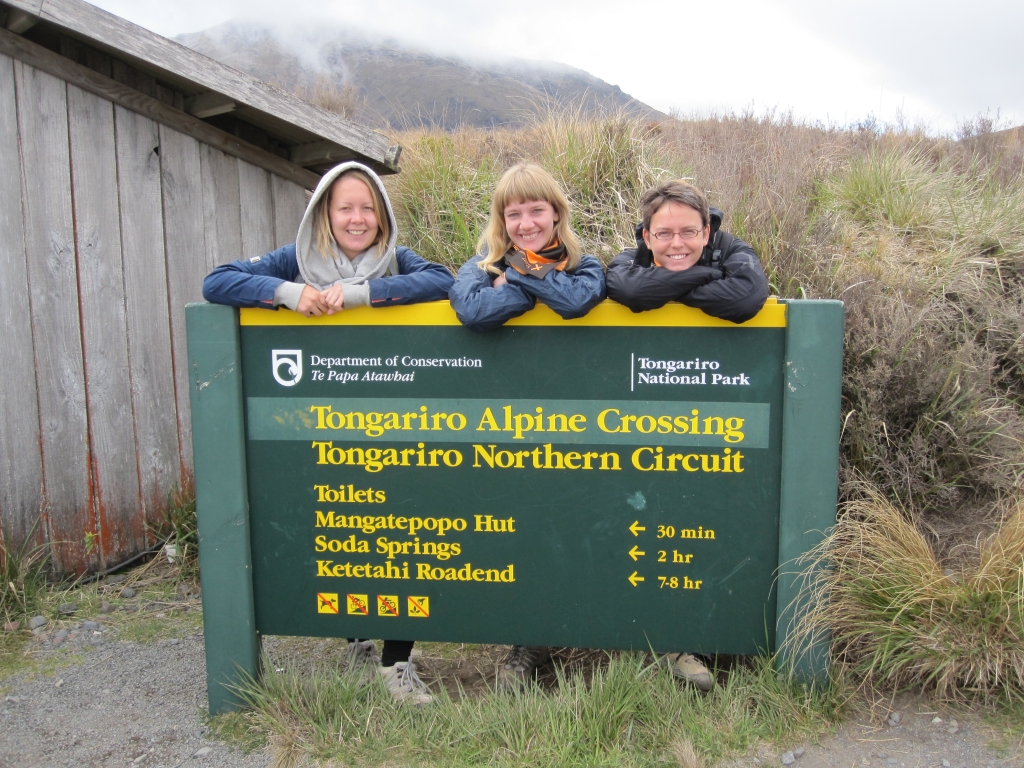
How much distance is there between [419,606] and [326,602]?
355 mm

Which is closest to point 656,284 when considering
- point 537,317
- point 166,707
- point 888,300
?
point 537,317

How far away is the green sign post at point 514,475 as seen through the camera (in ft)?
8.71

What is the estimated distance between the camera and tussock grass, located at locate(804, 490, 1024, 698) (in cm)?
267

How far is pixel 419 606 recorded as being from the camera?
2.89 meters

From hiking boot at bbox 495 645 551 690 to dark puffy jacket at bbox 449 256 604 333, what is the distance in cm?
140

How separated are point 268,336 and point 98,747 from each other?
1634mm

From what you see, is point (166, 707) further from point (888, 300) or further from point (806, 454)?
point (888, 300)

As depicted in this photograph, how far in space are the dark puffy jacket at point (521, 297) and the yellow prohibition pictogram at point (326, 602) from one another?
1147 mm

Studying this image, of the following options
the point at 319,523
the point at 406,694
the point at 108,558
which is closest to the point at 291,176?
the point at 108,558

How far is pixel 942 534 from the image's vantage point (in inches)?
141

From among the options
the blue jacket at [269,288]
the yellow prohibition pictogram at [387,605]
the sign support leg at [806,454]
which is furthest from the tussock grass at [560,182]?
the yellow prohibition pictogram at [387,605]

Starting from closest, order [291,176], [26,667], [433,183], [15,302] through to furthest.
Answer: [26,667] → [15,302] → [291,176] → [433,183]

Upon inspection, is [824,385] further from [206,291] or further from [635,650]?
[206,291]

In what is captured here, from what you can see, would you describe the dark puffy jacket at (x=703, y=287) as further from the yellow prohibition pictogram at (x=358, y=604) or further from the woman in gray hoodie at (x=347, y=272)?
the yellow prohibition pictogram at (x=358, y=604)
